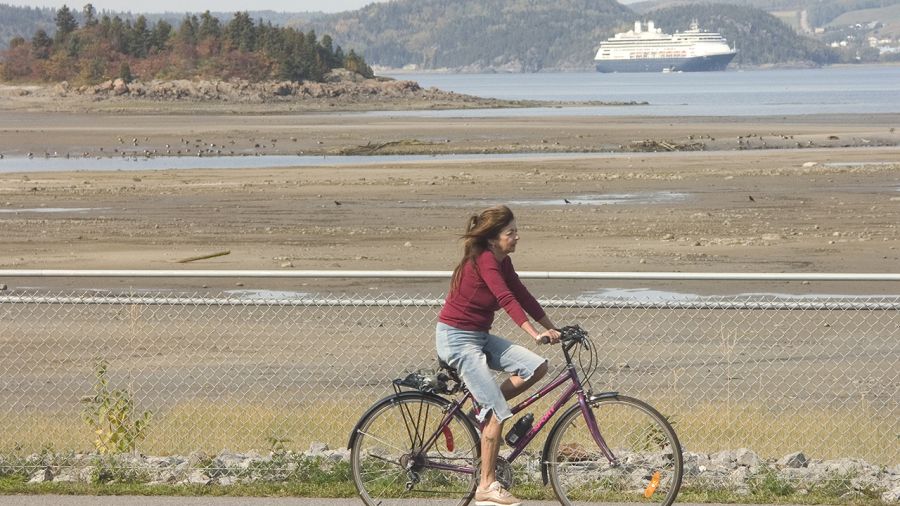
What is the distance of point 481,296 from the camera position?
7633 millimetres

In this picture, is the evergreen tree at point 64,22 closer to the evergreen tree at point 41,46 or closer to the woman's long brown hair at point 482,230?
the evergreen tree at point 41,46

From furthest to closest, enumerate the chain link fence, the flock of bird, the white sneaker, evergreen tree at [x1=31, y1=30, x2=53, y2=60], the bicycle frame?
1. evergreen tree at [x1=31, y1=30, x2=53, y2=60]
2. the flock of bird
3. the chain link fence
4. the white sneaker
5. the bicycle frame

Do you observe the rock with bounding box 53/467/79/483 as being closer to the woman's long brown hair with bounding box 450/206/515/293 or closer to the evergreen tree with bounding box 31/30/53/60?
the woman's long brown hair with bounding box 450/206/515/293

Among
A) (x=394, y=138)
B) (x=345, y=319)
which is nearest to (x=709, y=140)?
(x=394, y=138)

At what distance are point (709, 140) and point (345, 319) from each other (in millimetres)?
42076

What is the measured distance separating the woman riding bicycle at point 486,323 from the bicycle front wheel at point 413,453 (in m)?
0.27

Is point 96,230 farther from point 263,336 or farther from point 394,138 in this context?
point 394,138

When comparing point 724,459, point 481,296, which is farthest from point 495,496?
point 724,459

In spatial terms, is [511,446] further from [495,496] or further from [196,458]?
[196,458]

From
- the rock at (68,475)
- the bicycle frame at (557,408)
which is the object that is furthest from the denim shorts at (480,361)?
the rock at (68,475)

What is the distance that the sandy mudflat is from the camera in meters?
22.4

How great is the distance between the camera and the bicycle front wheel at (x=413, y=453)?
791 cm

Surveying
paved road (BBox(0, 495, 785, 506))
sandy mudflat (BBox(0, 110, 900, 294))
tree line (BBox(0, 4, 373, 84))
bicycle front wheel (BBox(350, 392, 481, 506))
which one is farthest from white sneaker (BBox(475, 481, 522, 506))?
tree line (BBox(0, 4, 373, 84))

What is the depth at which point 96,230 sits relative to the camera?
26.6 metres
